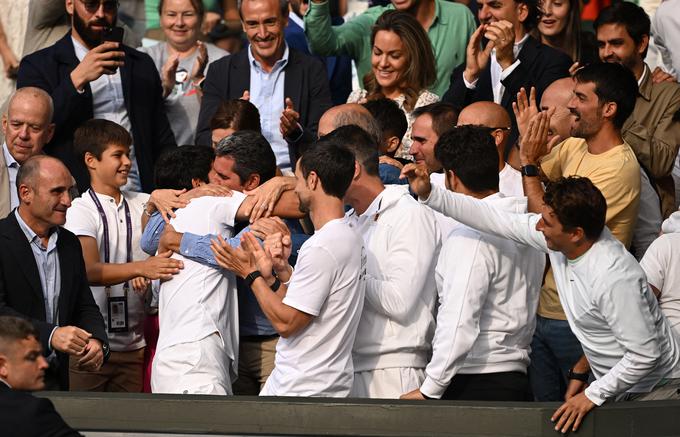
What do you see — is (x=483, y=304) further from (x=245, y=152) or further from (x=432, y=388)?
(x=245, y=152)

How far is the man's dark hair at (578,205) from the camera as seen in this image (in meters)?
6.00

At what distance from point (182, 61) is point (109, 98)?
42.9 inches

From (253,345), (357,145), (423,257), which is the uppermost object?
(357,145)

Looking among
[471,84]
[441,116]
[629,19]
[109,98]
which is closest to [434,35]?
[471,84]

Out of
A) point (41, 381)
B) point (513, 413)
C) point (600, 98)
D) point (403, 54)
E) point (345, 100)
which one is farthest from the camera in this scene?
point (345, 100)

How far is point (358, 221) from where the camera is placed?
266 inches

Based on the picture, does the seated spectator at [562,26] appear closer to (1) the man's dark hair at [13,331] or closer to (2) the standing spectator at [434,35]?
(2) the standing spectator at [434,35]

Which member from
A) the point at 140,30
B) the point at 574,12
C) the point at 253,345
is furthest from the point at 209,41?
the point at 253,345

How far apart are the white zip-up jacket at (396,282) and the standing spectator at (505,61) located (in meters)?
1.95

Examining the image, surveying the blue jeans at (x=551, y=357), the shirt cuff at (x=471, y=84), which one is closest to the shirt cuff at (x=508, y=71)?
the shirt cuff at (x=471, y=84)

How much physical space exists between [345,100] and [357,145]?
11.4ft

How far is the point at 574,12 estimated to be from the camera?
31.1 ft

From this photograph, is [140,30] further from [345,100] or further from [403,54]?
[403,54]

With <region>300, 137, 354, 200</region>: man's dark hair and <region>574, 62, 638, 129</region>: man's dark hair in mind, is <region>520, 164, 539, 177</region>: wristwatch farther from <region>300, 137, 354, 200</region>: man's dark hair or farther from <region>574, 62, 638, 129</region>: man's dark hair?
<region>300, 137, 354, 200</region>: man's dark hair
